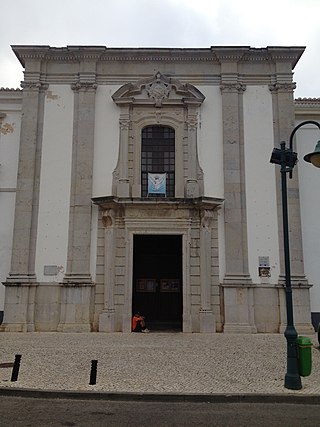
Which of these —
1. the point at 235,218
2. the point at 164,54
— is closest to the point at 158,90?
the point at 164,54

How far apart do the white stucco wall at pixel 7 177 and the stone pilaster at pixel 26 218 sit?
0.53 meters

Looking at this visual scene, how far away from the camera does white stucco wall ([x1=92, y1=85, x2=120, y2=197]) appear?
58.1 feet

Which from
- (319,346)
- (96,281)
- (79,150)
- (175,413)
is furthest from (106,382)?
(79,150)

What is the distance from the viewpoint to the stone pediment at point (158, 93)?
1816 centimetres

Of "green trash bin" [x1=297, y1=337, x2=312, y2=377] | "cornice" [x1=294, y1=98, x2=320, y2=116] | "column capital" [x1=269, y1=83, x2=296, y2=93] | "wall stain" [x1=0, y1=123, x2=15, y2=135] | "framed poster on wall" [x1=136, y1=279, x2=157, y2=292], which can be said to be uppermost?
"column capital" [x1=269, y1=83, x2=296, y2=93]

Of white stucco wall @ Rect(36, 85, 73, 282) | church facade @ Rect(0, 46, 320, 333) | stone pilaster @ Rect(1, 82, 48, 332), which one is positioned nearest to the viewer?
stone pilaster @ Rect(1, 82, 48, 332)

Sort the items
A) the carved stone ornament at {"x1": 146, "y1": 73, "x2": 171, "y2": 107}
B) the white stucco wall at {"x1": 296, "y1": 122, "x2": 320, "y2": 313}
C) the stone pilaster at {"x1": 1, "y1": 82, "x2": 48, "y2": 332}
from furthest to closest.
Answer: the carved stone ornament at {"x1": 146, "y1": 73, "x2": 171, "y2": 107} → the white stucco wall at {"x1": 296, "y1": 122, "x2": 320, "y2": 313} → the stone pilaster at {"x1": 1, "y1": 82, "x2": 48, "y2": 332}

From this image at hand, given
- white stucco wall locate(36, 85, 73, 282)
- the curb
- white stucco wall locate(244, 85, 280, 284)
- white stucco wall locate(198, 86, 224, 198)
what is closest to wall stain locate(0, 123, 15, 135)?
white stucco wall locate(36, 85, 73, 282)

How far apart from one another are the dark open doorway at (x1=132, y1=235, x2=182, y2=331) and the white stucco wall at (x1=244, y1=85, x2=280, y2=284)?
11.5 feet

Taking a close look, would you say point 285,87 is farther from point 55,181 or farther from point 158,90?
point 55,181

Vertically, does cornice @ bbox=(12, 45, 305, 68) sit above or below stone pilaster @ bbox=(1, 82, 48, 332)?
above

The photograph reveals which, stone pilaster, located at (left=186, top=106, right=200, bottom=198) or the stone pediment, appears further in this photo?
the stone pediment

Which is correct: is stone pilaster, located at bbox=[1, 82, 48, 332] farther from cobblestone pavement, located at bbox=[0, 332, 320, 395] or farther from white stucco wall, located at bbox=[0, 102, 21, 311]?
cobblestone pavement, located at bbox=[0, 332, 320, 395]

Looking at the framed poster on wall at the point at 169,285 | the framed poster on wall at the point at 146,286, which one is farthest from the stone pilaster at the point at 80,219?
the framed poster on wall at the point at 169,285
